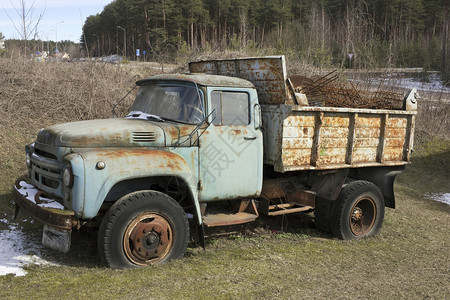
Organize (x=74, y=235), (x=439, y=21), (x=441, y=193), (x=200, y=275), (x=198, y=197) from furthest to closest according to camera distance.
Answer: (x=439, y=21) → (x=441, y=193) → (x=74, y=235) → (x=198, y=197) → (x=200, y=275)

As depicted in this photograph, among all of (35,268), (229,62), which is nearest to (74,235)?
(35,268)

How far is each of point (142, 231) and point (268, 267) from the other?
154 centimetres

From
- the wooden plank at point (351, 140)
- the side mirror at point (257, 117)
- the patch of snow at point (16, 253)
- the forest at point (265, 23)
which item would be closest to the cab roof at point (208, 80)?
the side mirror at point (257, 117)

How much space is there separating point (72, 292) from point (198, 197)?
1800mm

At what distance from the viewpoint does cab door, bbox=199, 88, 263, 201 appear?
17.1ft

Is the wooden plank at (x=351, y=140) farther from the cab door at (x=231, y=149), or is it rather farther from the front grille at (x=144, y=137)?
the front grille at (x=144, y=137)

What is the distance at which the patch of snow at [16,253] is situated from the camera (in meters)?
4.40

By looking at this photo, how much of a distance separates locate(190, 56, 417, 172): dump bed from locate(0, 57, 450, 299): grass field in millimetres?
1169

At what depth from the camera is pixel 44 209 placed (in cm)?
438

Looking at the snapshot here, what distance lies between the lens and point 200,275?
4.58 meters

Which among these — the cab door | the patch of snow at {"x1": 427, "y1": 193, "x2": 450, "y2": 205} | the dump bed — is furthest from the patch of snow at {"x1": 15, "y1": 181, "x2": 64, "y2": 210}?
the patch of snow at {"x1": 427, "y1": 193, "x2": 450, "y2": 205}

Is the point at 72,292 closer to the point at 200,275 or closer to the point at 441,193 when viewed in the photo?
the point at 200,275

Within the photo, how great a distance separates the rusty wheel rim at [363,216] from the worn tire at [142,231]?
3.12 metres

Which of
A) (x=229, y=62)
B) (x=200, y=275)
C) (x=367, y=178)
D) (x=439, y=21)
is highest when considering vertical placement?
(x=439, y=21)
